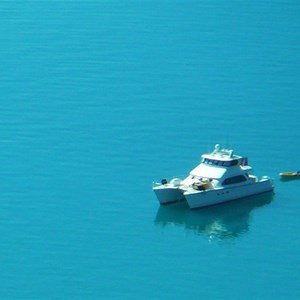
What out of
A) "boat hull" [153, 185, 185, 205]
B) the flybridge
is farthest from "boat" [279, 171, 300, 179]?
"boat hull" [153, 185, 185, 205]

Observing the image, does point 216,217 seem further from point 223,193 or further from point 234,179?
point 234,179

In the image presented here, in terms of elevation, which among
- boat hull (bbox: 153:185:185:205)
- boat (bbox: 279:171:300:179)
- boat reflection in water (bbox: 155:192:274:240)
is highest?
boat (bbox: 279:171:300:179)

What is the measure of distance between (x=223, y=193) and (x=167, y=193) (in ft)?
5.28

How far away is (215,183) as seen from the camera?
42.1 meters

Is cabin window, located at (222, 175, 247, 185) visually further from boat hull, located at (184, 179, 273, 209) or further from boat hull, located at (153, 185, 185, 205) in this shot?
boat hull, located at (153, 185, 185, 205)

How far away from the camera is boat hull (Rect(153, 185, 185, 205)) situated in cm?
4141

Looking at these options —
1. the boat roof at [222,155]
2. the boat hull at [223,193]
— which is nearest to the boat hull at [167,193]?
the boat hull at [223,193]

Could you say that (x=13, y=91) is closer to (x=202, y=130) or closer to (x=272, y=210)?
(x=202, y=130)

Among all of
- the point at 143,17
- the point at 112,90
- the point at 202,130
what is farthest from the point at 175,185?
the point at 143,17

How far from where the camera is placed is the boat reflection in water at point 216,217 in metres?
40.3

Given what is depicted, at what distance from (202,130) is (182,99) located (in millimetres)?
2731

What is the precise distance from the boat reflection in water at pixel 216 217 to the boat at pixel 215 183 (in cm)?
18

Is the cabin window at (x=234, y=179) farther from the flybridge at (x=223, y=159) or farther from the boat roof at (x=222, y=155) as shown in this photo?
the boat roof at (x=222, y=155)

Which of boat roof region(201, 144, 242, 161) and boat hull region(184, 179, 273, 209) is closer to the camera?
boat hull region(184, 179, 273, 209)
